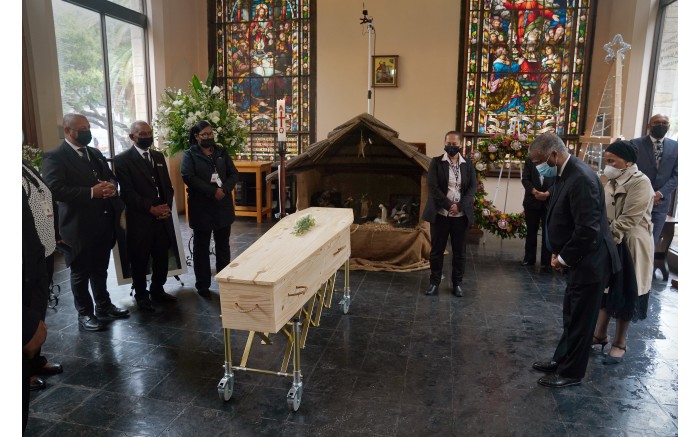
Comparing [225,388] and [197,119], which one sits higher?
[197,119]

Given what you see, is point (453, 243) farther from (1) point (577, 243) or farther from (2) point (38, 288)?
(2) point (38, 288)

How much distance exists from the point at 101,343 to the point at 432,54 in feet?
20.8

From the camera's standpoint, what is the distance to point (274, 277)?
235cm

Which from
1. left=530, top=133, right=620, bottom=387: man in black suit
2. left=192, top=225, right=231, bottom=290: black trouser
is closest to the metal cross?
left=530, top=133, right=620, bottom=387: man in black suit

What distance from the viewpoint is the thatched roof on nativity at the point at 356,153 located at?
17.7 feet

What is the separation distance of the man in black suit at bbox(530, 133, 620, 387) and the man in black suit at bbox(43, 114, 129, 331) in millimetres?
3113

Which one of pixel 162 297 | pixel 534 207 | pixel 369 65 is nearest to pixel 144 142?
pixel 162 297

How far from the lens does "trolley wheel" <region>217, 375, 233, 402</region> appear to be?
2678 mm

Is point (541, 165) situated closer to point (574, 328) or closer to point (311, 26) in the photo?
point (574, 328)

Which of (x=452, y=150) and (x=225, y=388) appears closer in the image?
(x=225, y=388)

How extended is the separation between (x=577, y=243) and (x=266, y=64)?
22.4 ft

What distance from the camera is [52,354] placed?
10.7 ft

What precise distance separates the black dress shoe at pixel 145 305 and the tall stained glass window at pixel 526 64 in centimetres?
571

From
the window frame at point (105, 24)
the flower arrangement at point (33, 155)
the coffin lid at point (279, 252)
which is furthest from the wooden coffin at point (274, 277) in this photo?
the window frame at point (105, 24)
